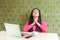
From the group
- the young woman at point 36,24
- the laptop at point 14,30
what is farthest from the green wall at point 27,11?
the laptop at point 14,30

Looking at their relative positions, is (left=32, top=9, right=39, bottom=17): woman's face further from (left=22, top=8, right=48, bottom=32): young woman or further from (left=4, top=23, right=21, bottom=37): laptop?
(left=4, top=23, right=21, bottom=37): laptop

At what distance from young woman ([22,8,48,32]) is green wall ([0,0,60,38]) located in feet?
0.85

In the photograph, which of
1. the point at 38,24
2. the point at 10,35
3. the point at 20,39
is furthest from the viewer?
the point at 38,24

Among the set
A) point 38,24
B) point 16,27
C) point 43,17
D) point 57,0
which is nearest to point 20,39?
point 16,27

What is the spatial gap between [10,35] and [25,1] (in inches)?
52.2

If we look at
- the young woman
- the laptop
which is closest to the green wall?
the young woman

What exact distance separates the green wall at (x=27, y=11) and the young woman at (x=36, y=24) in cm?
26

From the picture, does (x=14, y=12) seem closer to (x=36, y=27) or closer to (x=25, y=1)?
(x=25, y=1)

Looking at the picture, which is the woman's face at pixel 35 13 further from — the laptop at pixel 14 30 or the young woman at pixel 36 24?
the laptop at pixel 14 30

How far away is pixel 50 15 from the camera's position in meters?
3.38

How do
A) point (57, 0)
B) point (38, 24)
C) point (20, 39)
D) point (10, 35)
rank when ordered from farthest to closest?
point (57, 0), point (38, 24), point (10, 35), point (20, 39)

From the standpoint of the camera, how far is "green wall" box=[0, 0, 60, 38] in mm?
A: 3363

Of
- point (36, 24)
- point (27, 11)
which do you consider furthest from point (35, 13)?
point (27, 11)

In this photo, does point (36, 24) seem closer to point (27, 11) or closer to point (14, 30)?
point (27, 11)
